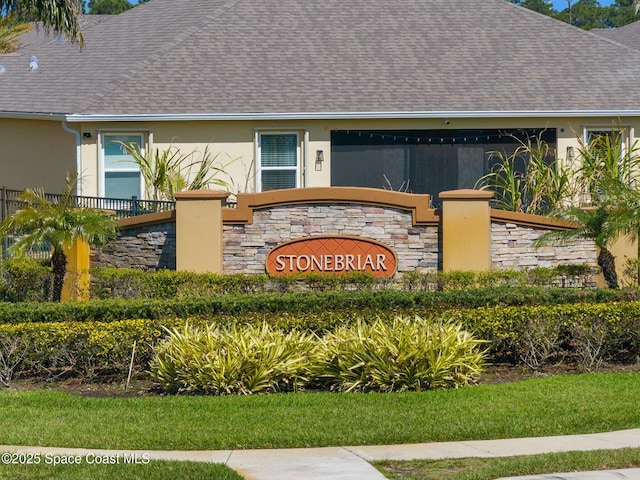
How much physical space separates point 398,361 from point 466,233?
5.00 m

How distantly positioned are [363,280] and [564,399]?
4933mm

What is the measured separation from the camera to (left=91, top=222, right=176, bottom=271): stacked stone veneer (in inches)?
679

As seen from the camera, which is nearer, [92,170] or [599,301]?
[599,301]

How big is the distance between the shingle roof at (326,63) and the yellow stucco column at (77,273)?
19.3ft

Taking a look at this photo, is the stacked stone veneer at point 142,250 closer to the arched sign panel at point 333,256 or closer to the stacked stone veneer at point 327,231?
the stacked stone veneer at point 327,231

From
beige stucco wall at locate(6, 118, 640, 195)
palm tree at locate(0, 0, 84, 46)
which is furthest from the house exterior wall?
palm tree at locate(0, 0, 84, 46)

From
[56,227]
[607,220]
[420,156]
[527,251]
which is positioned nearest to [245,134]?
[420,156]

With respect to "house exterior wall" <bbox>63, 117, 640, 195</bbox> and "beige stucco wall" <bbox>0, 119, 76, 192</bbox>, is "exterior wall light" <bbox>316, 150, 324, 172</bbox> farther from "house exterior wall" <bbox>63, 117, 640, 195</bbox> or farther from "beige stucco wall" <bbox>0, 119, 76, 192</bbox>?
"beige stucco wall" <bbox>0, 119, 76, 192</bbox>

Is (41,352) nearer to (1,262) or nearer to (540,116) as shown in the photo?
(1,262)

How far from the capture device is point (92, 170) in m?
23.0

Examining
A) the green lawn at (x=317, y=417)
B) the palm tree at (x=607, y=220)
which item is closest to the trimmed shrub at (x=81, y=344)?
the green lawn at (x=317, y=417)

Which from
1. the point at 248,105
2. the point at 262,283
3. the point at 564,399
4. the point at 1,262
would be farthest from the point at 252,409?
the point at 248,105

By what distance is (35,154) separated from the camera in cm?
2514

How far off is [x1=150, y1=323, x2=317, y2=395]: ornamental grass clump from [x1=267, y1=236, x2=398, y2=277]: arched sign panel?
4.05 m
